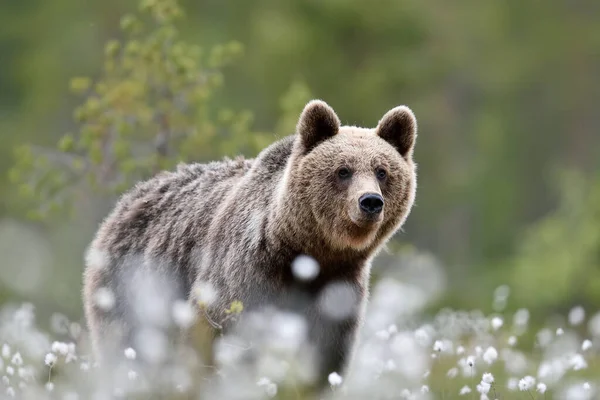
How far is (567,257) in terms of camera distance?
76.1 feet

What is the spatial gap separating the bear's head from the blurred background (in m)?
4.37

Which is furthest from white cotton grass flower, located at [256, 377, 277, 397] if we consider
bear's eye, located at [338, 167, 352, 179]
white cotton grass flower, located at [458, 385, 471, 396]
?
bear's eye, located at [338, 167, 352, 179]

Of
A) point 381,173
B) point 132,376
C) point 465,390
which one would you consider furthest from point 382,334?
point 132,376

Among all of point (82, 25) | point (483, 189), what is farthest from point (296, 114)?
point (82, 25)

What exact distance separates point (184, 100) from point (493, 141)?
918 inches

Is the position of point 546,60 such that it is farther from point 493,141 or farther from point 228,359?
point 228,359

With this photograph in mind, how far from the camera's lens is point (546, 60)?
37844 millimetres

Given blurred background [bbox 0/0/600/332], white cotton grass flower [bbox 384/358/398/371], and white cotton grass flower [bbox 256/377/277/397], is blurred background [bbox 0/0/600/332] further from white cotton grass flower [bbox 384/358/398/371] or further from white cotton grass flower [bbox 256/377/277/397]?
white cotton grass flower [bbox 256/377/277/397]

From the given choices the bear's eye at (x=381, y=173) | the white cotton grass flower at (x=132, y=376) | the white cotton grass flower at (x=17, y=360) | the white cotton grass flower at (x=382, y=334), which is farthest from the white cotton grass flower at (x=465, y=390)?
the white cotton grass flower at (x=17, y=360)

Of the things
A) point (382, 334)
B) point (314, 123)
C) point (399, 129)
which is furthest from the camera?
point (399, 129)

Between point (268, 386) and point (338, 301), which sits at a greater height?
point (338, 301)

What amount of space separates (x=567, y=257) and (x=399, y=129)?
16.0 metres

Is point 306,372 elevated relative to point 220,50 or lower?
lower

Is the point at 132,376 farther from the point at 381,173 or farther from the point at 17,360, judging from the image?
the point at 381,173
